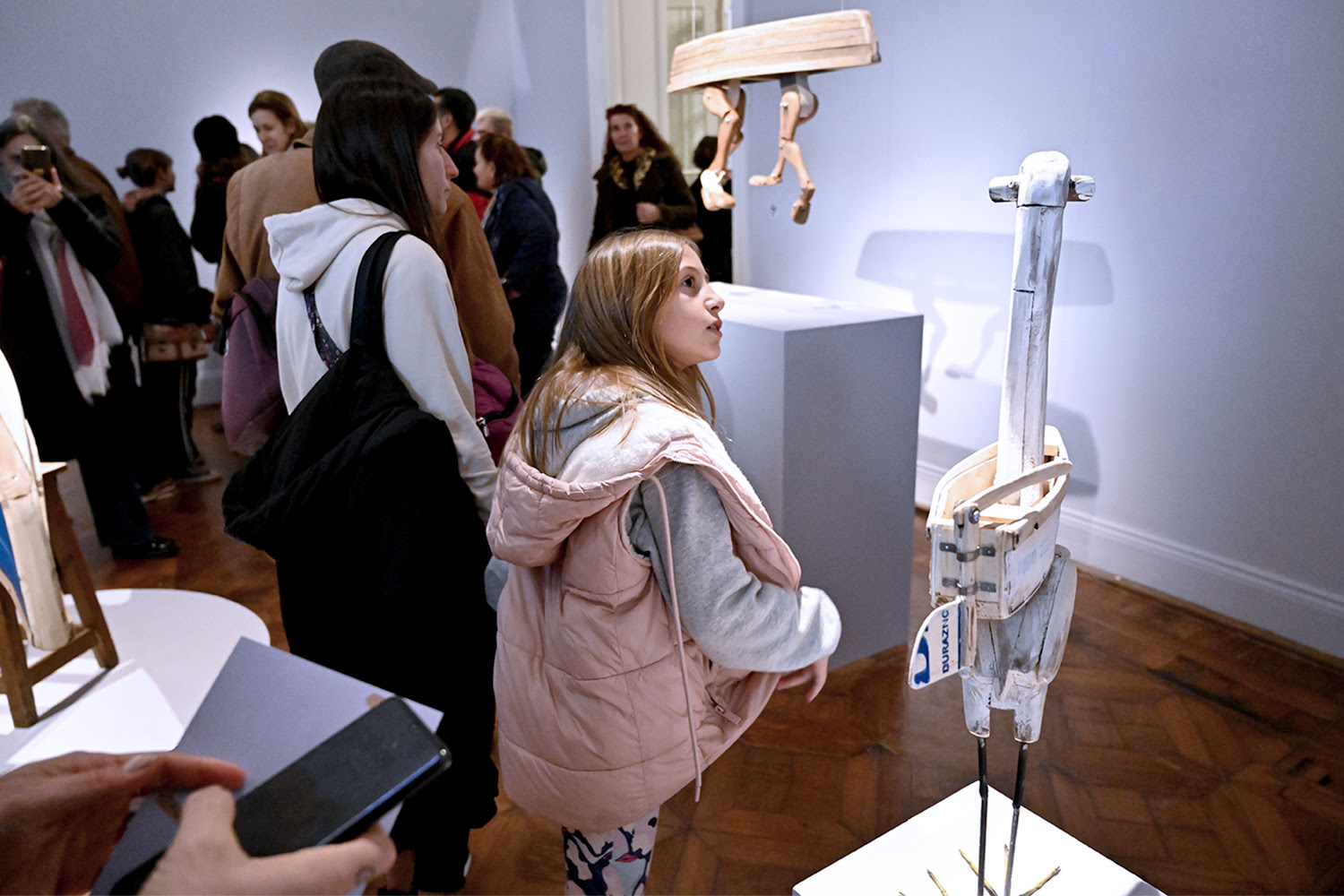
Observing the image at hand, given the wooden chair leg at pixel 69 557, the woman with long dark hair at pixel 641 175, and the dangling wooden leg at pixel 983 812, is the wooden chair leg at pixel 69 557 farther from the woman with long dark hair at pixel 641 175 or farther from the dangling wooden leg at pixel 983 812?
the woman with long dark hair at pixel 641 175

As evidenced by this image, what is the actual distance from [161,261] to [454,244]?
7.47 ft

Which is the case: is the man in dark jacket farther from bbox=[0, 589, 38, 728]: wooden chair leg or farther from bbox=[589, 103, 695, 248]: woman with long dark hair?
bbox=[589, 103, 695, 248]: woman with long dark hair

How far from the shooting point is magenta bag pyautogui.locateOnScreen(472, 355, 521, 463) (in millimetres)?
1926

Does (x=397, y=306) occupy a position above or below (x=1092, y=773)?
above

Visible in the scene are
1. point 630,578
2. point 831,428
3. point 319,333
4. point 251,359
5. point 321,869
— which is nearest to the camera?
point 321,869

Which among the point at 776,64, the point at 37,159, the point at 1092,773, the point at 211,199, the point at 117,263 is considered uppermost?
the point at 776,64

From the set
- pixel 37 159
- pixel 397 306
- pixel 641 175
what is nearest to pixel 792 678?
pixel 397 306

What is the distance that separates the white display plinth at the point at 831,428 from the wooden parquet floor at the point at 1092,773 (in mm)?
385

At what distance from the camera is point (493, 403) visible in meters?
1.94

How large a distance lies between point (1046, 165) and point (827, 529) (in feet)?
5.44

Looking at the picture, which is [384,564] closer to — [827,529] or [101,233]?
[827,529]

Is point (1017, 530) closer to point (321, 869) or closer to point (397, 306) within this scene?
point (321, 869)

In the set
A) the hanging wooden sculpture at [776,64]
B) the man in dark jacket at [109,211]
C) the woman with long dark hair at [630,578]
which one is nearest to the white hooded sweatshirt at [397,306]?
the woman with long dark hair at [630,578]

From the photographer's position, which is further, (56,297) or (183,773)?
(56,297)
